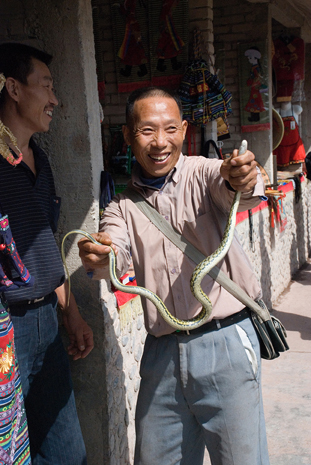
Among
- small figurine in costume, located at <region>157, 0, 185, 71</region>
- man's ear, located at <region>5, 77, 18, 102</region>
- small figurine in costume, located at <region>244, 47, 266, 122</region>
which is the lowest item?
man's ear, located at <region>5, 77, 18, 102</region>

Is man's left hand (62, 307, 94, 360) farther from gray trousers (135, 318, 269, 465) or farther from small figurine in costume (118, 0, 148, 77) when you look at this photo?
small figurine in costume (118, 0, 148, 77)

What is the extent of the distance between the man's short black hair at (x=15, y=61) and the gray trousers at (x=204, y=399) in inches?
52.5

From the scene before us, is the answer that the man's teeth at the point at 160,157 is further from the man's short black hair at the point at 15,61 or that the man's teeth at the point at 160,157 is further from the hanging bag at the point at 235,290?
the man's short black hair at the point at 15,61

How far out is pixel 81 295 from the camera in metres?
2.68

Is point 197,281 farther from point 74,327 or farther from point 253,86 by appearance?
point 253,86

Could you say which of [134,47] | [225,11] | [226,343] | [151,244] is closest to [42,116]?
[151,244]

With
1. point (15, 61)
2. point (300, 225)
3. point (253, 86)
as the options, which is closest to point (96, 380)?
point (15, 61)

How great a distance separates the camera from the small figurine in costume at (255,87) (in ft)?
23.5

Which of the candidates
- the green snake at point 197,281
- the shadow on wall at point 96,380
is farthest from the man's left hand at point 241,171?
the shadow on wall at point 96,380

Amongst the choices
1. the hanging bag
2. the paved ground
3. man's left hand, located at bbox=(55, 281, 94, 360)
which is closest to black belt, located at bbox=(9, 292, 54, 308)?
man's left hand, located at bbox=(55, 281, 94, 360)

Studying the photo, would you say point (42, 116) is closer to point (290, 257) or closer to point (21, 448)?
point (21, 448)

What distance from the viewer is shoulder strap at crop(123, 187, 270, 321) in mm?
1907

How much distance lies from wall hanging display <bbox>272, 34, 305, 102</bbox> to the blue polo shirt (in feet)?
25.3

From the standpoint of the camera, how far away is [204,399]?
75.9 inches
